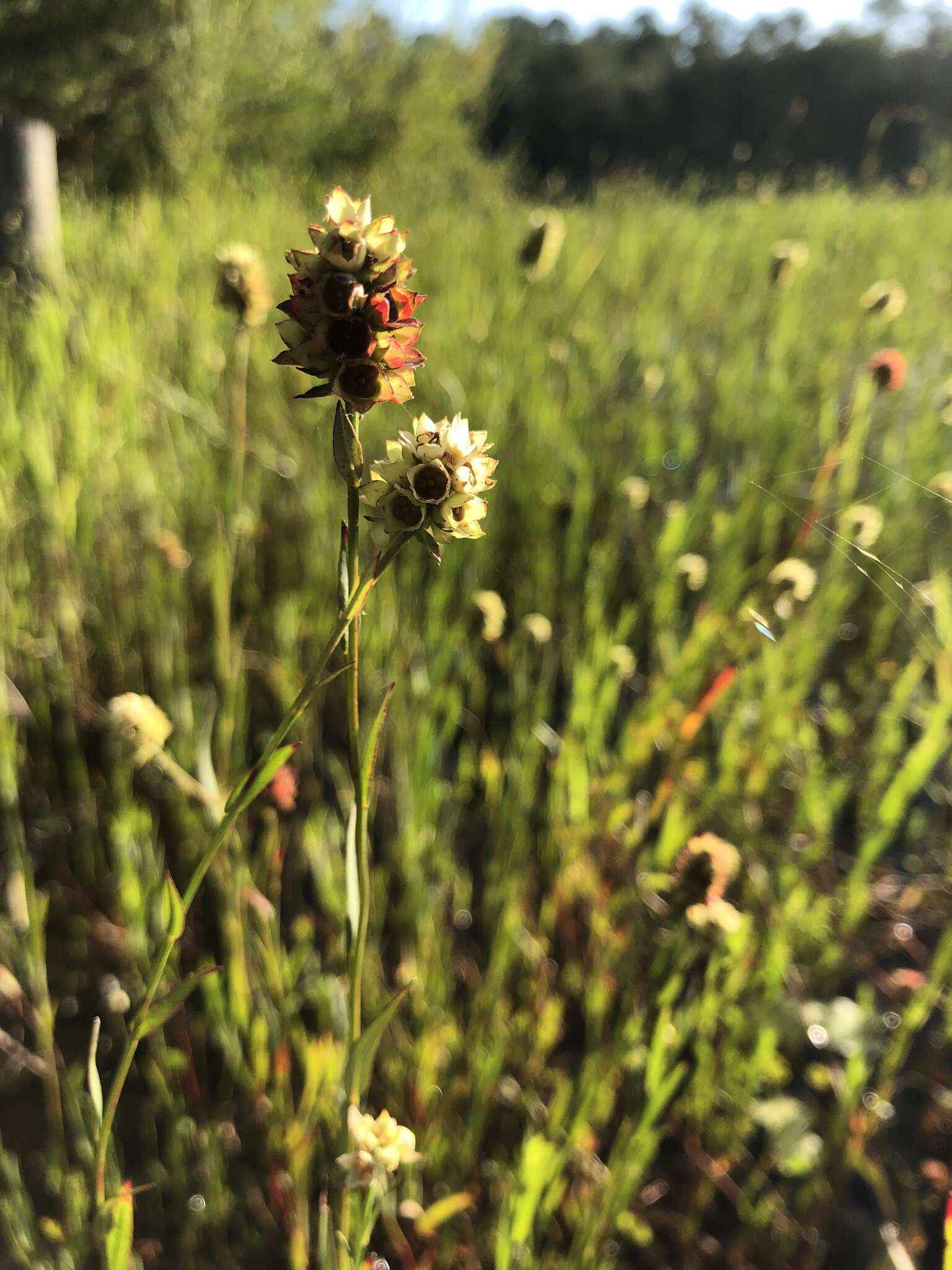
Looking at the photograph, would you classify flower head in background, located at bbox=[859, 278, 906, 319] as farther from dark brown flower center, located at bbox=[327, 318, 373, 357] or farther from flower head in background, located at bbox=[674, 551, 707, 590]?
dark brown flower center, located at bbox=[327, 318, 373, 357]

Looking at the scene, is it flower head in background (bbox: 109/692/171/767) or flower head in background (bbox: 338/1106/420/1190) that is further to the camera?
flower head in background (bbox: 109/692/171/767)

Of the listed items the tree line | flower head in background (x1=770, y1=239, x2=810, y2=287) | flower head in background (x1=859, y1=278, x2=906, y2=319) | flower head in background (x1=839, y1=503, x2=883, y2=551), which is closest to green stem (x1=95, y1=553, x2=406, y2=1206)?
flower head in background (x1=839, y1=503, x2=883, y2=551)

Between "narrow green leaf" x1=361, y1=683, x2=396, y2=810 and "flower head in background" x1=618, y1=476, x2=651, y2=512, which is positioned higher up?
"narrow green leaf" x1=361, y1=683, x2=396, y2=810

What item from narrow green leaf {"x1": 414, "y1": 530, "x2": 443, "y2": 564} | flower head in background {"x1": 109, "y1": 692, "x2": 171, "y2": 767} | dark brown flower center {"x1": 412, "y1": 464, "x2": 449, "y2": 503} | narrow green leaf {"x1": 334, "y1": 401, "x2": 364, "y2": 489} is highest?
narrow green leaf {"x1": 334, "y1": 401, "x2": 364, "y2": 489}

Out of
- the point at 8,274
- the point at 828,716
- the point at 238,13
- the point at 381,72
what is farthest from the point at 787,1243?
the point at 381,72

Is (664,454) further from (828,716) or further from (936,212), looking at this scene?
(936,212)

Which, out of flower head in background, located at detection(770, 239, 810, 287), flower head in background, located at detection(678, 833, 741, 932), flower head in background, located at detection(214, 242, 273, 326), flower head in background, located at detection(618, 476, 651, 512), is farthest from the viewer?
flower head in background, located at detection(770, 239, 810, 287)

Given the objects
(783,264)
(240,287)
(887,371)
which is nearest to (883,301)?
(783,264)

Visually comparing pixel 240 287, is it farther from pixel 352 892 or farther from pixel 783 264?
pixel 783 264
